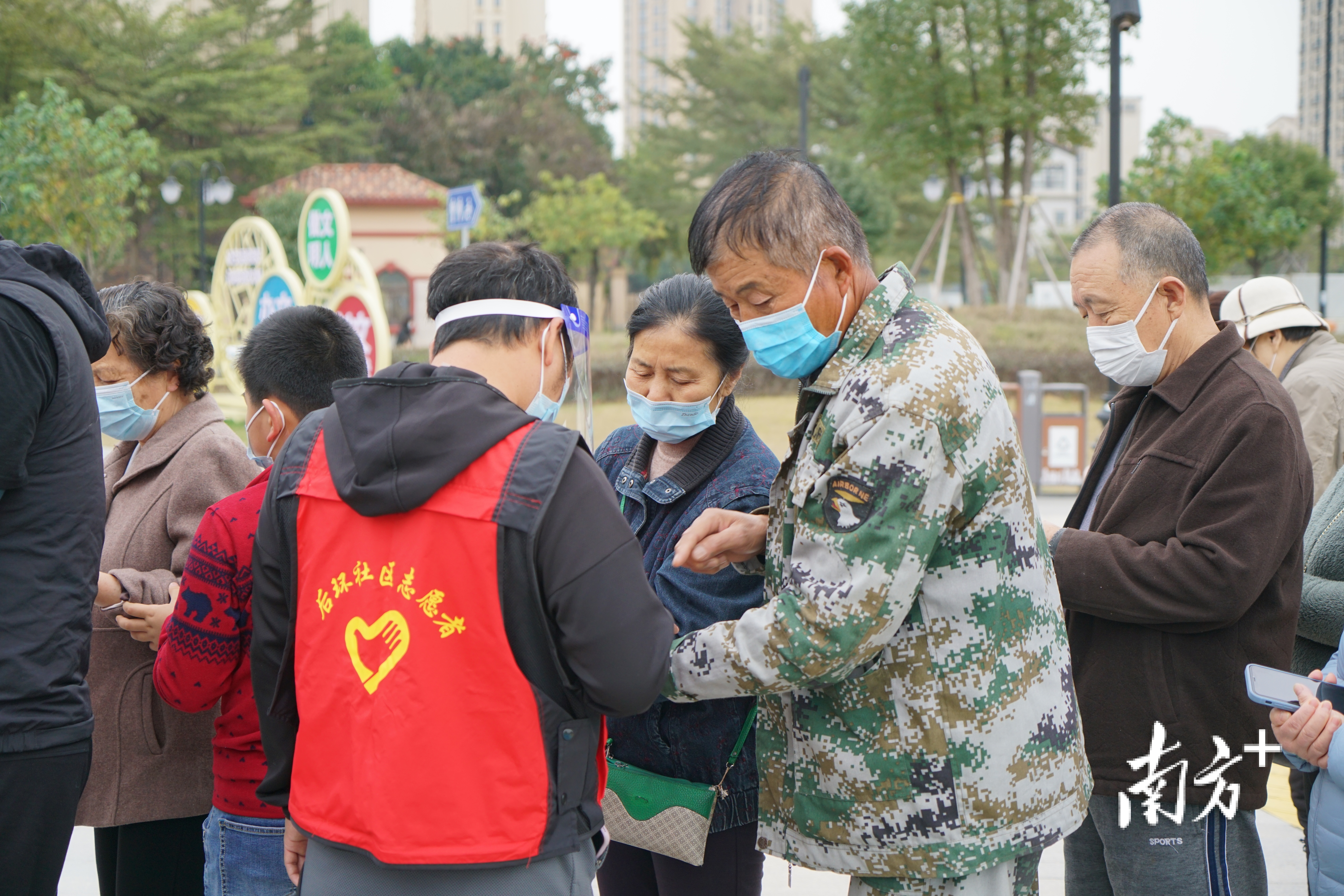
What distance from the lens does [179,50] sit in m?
34.0

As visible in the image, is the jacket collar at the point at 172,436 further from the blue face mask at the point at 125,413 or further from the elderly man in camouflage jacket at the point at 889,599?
the elderly man in camouflage jacket at the point at 889,599

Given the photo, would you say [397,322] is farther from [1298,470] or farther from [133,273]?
[1298,470]

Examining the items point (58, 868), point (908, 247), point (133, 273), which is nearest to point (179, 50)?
point (133, 273)

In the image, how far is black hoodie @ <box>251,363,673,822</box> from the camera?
4.99 ft

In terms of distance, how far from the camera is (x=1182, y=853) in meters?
2.35

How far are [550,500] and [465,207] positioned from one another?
8883 mm

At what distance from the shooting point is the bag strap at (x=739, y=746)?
7.43 ft

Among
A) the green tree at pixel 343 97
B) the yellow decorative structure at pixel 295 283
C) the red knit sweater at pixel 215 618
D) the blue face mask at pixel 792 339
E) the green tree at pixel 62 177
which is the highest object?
the green tree at pixel 343 97

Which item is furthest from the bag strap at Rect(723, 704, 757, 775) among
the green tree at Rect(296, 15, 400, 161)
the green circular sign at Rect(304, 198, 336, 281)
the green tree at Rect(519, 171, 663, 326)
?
the green tree at Rect(296, 15, 400, 161)

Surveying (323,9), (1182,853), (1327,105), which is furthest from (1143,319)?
(323,9)

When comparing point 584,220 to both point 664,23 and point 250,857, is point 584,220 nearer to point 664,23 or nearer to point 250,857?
point 250,857

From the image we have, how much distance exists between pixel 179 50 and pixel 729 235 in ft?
124

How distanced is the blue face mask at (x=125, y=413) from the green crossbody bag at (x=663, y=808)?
58.1 inches

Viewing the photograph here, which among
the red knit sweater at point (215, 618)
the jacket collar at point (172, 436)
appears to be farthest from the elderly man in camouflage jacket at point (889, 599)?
the jacket collar at point (172, 436)
